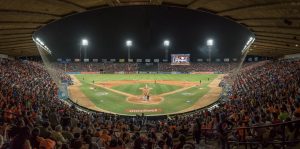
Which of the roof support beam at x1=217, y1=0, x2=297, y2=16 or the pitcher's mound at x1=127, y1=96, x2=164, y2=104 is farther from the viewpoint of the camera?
the pitcher's mound at x1=127, y1=96, x2=164, y2=104

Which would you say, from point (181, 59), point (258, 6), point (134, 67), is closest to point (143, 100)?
point (258, 6)

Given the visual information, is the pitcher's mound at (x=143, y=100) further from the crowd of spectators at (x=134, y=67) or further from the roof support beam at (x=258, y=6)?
the crowd of spectators at (x=134, y=67)

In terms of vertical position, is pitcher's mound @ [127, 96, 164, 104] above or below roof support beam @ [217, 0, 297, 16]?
below

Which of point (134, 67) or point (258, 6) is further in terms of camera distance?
point (134, 67)

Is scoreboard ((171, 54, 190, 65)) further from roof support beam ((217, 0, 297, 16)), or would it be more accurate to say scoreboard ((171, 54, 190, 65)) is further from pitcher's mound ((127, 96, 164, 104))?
roof support beam ((217, 0, 297, 16))

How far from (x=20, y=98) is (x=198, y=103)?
2175cm

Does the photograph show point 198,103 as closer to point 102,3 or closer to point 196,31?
point 102,3

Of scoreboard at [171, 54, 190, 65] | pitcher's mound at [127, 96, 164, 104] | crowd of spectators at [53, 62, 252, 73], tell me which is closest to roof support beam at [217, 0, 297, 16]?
pitcher's mound at [127, 96, 164, 104]

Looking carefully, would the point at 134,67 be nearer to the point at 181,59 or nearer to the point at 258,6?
the point at 181,59

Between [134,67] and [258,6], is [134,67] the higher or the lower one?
the higher one

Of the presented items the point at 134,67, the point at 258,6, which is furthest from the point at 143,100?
the point at 134,67

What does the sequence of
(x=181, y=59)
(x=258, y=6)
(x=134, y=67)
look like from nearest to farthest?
(x=258, y=6) → (x=181, y=59) → (x=134, y=67)

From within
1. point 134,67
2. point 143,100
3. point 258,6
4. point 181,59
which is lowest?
point 143,100

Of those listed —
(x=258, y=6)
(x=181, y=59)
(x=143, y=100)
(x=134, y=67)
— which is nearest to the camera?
(x=258, y=6)
